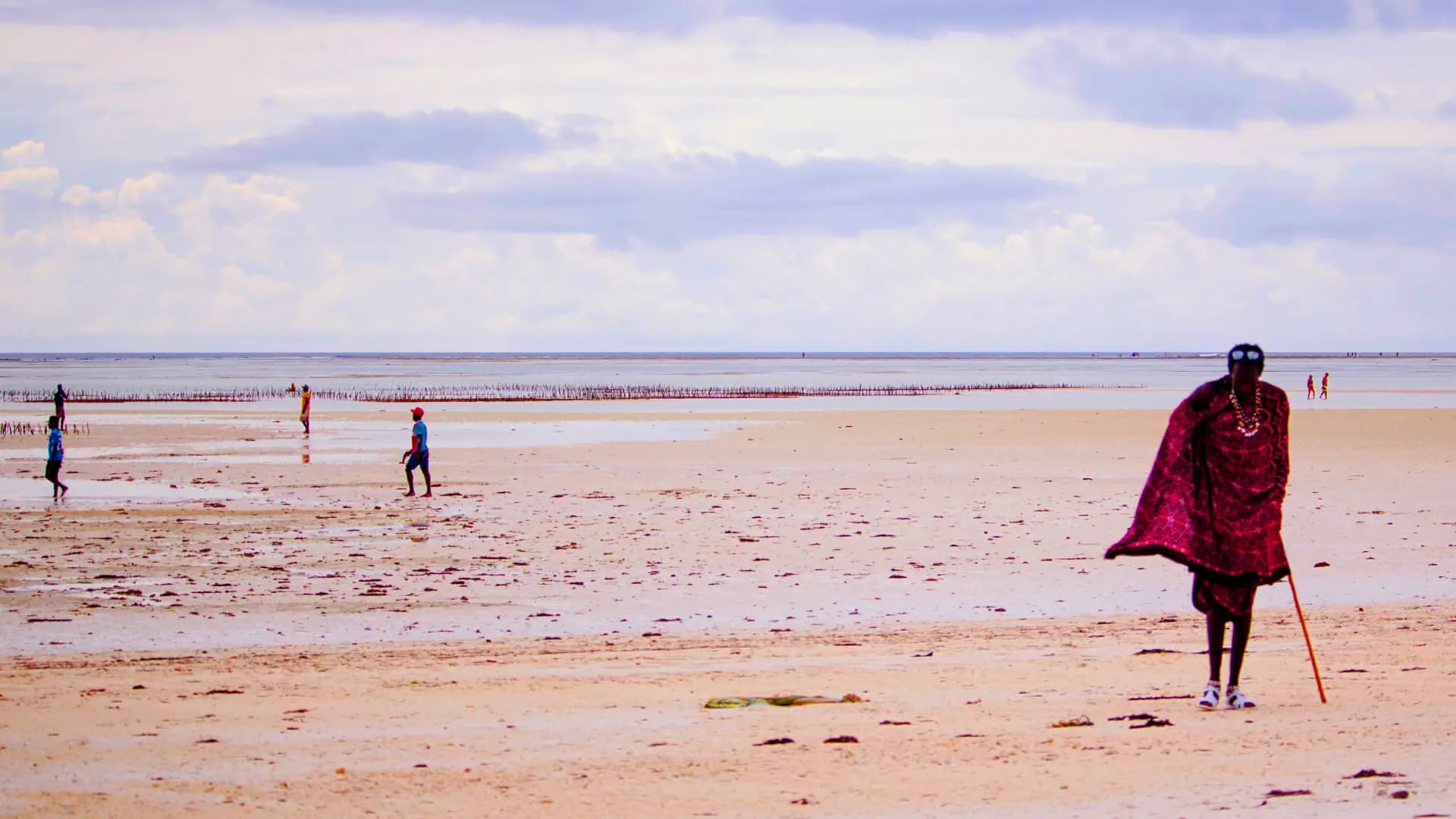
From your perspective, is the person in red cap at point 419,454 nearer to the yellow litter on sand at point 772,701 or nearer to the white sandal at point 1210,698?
the yellow litter on sand at point 772,701

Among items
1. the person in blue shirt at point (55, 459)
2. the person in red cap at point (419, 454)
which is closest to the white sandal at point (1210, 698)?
the person in red cap at point (419, 454)

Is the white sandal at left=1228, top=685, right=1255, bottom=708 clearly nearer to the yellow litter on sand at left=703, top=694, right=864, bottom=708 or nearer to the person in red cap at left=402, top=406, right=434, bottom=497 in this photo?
the yellow litter on sand at left=703, top=694, right=864, bottom=708

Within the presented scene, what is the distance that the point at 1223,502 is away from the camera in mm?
8711

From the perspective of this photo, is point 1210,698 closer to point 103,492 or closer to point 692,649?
point 692,649

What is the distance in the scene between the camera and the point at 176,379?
125 meters

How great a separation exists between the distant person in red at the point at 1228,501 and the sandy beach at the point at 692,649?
634mm

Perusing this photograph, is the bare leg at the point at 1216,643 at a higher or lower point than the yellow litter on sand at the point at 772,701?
higher

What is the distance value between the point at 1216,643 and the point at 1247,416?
1457mm

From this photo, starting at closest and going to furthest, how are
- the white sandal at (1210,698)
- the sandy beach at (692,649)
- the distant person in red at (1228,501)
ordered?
the sandy beach at (692,649) < the distant person in red at (1228,501) < the white sandal at (1210,698)

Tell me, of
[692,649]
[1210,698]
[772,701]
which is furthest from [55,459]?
[1210,698]

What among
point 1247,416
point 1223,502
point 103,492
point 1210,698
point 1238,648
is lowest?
point 103,492

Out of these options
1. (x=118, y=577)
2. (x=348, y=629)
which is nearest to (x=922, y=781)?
(x=348, y=629)

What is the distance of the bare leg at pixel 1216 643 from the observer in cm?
880

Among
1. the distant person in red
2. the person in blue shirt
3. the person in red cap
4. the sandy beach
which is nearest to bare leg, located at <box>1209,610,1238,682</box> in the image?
the distant person in red
